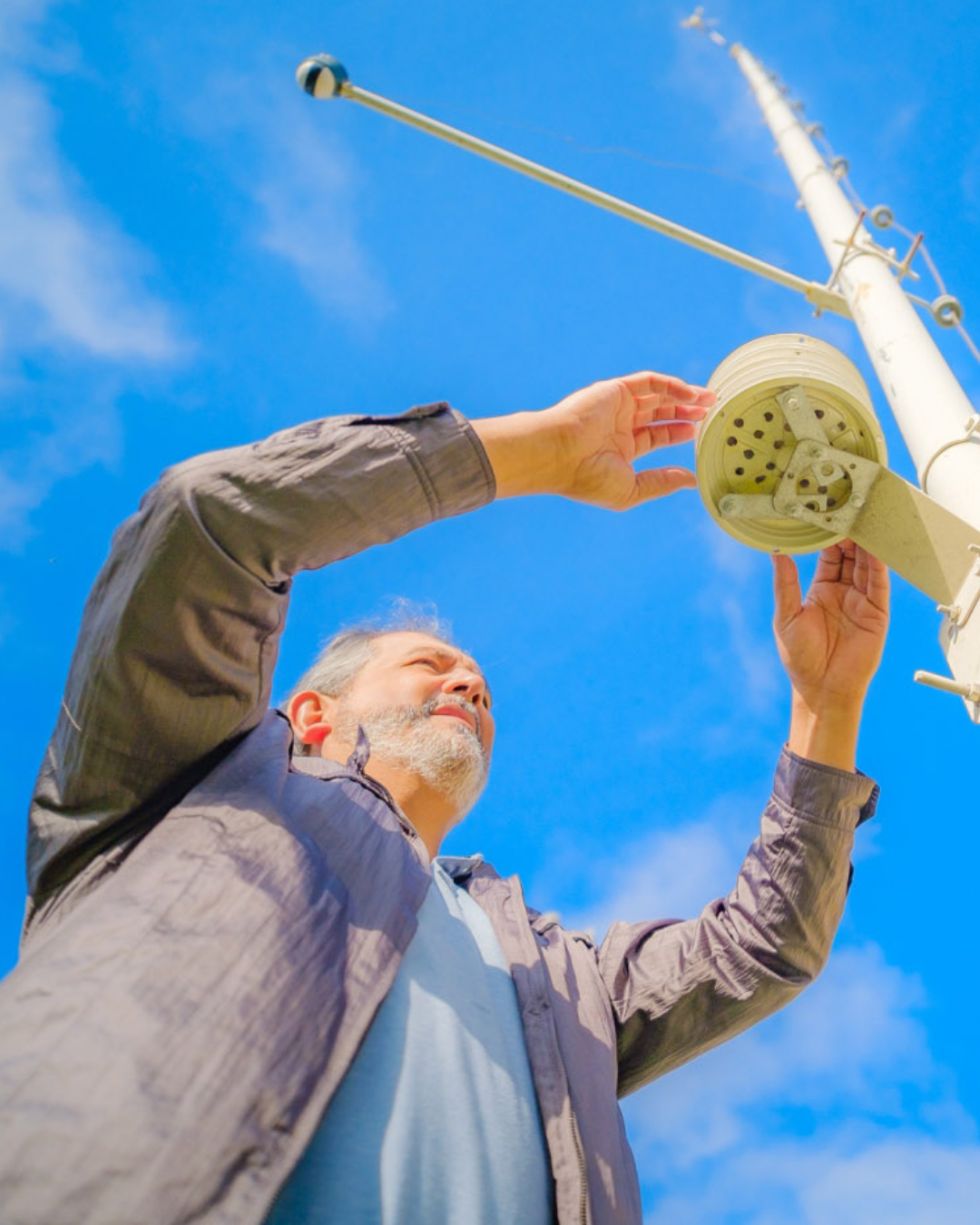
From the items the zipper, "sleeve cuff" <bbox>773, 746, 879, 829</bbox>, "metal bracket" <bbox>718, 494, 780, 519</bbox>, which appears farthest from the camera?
"sleeve cuff" <bbox>773, 746, 879, 829</bbox>

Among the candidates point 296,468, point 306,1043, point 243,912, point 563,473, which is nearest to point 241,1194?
point 306,1043

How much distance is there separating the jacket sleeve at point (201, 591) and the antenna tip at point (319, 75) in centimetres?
373

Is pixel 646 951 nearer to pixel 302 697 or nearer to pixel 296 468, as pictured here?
pixel 302 697

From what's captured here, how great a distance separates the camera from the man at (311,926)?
5.00 ft

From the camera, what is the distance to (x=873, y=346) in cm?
410

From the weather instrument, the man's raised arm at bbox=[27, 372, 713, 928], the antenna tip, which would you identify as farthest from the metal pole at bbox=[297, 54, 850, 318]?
the man's raised arm at bbox=[27, 372, 713, 928]

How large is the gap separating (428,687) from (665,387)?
56.8 inches

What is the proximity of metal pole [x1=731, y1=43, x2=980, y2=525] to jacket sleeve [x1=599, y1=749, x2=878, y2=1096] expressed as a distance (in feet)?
3.19

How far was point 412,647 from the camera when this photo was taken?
12.5 ft

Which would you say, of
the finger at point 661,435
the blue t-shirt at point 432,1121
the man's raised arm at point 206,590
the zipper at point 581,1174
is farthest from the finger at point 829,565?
the zipper at point 581,1174

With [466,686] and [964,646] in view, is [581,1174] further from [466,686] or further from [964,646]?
[466,686]

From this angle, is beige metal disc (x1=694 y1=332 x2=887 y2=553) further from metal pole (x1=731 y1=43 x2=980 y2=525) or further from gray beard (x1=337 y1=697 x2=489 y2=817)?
gray beard (x1=337 y1=697 x2=489 y2=817)

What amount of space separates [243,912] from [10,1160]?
0.57 m

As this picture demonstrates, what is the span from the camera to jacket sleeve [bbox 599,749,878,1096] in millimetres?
2941
